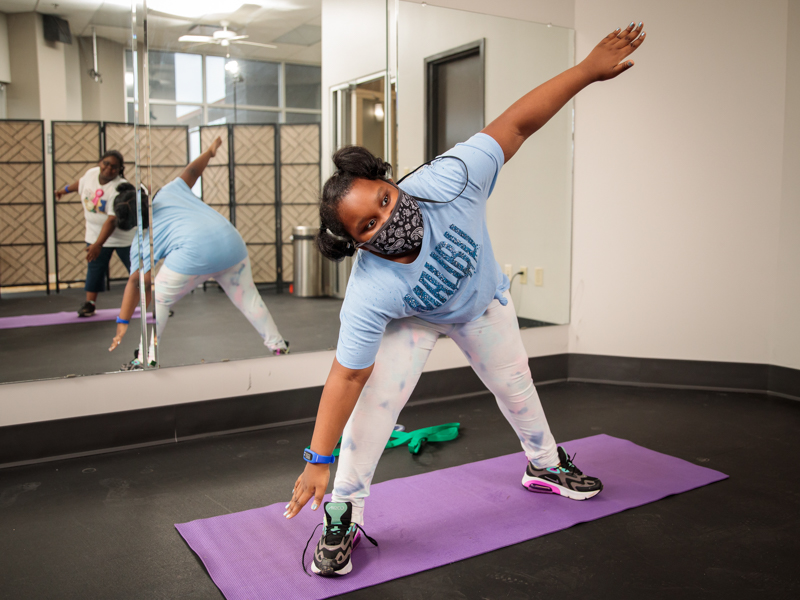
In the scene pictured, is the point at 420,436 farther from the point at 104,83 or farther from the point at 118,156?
the point at 104,83

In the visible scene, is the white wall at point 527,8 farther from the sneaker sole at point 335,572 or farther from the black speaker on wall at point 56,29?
the sneaker sole at point 335,572

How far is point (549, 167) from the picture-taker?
12.0 ft

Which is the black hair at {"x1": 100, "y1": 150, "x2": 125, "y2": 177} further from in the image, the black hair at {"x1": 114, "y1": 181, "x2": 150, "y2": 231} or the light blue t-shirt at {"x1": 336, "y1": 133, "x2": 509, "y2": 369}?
the light blue t-shirt at {"x1": 336, "y1": 133, "x2": 509, "y2": 369}

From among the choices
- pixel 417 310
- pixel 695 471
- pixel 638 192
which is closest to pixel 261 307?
pixel 417 310

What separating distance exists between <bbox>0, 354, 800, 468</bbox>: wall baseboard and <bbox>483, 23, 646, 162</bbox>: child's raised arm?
1721 mm

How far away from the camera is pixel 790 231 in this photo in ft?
10.6

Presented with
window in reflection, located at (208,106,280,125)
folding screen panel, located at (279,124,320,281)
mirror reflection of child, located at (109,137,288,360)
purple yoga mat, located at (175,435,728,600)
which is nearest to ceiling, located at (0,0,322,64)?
window in reflection, located at (208,106,280,125)

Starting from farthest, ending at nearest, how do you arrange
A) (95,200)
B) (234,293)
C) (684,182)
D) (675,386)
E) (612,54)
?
(675,386)
(684,182)
(234,293)
(95,200)
(612,54)

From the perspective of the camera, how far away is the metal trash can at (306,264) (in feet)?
9.79

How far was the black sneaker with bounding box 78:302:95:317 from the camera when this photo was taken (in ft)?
8.45

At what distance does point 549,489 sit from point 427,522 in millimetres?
466

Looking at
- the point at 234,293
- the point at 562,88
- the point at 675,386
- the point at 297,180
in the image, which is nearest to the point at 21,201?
the point at 234,293

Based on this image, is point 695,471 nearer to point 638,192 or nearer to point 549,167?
point 638,192

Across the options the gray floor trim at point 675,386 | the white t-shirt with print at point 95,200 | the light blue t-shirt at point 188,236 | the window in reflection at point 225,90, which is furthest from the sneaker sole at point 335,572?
the gray floor trim at point 675,386
